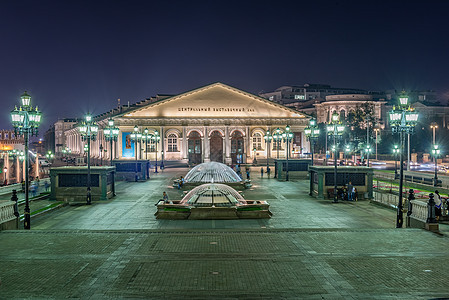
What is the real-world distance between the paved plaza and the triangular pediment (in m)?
56.2

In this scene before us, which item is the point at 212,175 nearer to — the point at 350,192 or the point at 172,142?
the point at 350,192

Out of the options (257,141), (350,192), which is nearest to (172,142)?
(257,141)

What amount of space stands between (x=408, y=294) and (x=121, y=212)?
16.1 m

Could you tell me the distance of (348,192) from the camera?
26328mm

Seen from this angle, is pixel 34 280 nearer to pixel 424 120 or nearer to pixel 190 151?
pixel 190 151

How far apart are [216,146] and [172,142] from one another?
8.11 metres

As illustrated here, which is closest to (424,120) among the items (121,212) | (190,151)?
(190,151)

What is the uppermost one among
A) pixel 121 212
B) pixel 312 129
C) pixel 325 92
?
pixel 325 92

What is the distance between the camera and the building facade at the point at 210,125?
74312 millimetres

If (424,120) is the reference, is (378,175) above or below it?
below

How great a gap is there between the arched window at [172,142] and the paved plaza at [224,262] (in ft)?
186

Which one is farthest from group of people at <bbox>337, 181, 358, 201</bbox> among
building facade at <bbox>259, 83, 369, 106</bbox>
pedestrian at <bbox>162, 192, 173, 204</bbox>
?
building facade at <bbox>259, 83, 369, 106</bbox>

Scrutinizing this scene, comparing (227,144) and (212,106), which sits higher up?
(212,106)

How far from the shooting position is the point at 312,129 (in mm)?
37469
